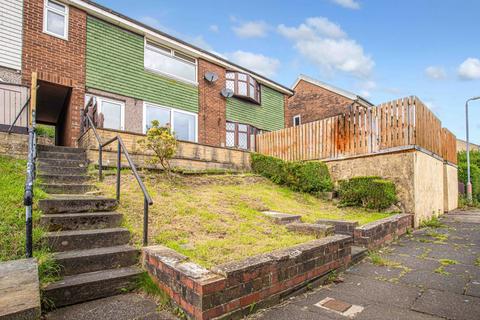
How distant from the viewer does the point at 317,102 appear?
1972 centimetres

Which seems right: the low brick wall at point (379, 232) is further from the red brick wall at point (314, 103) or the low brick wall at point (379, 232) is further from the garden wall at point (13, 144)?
the red brick wall at point (314, 103)

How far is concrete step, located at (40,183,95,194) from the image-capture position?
15.6ft

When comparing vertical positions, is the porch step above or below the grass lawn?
above

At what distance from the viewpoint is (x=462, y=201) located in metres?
13.1

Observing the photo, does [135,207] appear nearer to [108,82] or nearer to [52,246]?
[52,246]

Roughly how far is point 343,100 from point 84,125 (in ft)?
50.6

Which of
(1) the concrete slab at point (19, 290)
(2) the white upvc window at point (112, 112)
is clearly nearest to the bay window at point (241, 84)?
(2) the white upvc window at point (112, 112)

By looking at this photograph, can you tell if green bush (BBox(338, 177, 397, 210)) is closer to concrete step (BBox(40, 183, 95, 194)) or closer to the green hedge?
the green hedge

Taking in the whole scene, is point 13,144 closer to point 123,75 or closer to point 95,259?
point 95,259

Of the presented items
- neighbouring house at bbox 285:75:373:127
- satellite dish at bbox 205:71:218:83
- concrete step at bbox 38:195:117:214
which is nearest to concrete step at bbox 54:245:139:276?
concrete step at bbox 38:195:117:214

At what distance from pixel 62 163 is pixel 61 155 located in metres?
0.52

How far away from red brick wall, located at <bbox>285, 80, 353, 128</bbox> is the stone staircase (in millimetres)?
14815

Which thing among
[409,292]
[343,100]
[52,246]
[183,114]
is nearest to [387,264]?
[409,292]

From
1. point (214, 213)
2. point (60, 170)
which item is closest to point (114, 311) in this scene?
point (214, 213)
